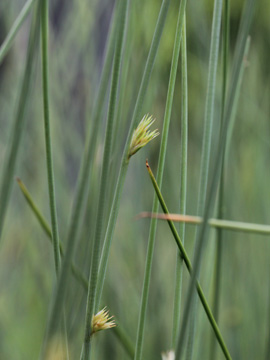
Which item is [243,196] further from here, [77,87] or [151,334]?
[77,87]

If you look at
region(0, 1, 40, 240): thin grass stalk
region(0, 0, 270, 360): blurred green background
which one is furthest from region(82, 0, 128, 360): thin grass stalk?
region(0, 0, 270, 360): blurred green background

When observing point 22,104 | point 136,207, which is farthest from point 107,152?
point 136,207

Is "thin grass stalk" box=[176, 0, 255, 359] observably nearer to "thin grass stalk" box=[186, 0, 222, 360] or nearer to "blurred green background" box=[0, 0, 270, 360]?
"thin grass stalk" box=[186, 0, 222, 360]

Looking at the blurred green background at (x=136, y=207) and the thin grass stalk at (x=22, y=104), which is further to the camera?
the blurred green background at (x=136, y=207)

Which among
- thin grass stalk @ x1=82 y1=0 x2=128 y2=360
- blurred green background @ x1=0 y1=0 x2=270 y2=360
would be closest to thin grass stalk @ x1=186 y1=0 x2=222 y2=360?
thin grass stalk @ x1=82 y1=0 x2=128 y2=360

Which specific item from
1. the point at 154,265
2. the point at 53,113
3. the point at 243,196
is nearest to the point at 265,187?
the point at 243,196

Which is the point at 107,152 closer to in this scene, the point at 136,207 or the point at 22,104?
the point at 22,104

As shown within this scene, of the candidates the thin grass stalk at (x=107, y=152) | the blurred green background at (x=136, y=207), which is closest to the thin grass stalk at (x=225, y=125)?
the thin grass stalk at (x=107, y=152)

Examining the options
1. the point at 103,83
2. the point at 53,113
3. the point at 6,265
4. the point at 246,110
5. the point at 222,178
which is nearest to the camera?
the point at 103,83

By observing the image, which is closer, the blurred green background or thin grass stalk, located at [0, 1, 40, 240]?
thin grass stalk, located at [0, 1, 40, 240]

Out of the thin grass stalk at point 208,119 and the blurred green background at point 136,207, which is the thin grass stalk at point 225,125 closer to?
the thin grass stalk at point 208,119

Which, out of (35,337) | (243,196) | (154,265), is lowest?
(35,337)
